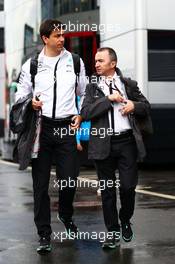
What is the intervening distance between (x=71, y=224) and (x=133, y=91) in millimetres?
1437

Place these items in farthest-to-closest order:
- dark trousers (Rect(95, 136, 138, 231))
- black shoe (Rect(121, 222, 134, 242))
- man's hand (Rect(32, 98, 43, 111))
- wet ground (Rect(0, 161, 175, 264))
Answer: black shoe (Rect(121, 222, 134, 242)) < dark trousers (Rect(95, 136, 138, 231)) < man's hand (Rect(32, 98, 43, 111)) < wet ground (Rect(0, 161, 175, 264))

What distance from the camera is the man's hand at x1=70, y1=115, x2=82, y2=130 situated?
6.35 meters

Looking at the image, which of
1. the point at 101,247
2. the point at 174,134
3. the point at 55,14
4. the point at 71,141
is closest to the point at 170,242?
the point at 101,247

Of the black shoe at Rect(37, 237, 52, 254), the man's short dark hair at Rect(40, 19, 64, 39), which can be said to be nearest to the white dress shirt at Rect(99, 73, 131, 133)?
the man's short dark hair at Rect(40, 19, 64, 39)

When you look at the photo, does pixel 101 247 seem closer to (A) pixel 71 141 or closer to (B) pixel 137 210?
(A) pixel 71 141

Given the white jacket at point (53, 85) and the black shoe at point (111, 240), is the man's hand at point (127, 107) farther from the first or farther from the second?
the black shoe at point (111, 240)

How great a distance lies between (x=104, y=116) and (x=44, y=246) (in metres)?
1.31

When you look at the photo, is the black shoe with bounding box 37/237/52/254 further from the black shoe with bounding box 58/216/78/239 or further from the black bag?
the black bag

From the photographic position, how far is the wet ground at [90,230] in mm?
6082

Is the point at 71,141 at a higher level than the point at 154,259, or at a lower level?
higher

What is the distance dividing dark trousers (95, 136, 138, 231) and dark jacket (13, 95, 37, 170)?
2.11 feet

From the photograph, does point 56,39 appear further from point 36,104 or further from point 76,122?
point 76,122

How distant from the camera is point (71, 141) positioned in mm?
6434

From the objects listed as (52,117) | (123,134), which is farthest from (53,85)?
(123,134)
